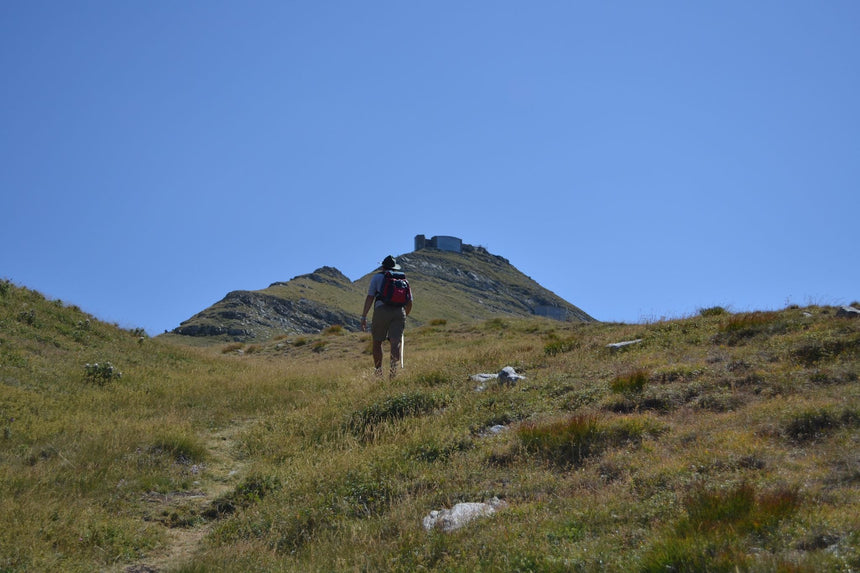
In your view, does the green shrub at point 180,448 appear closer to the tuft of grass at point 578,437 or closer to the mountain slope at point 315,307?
the tuft of grass at point 578,437

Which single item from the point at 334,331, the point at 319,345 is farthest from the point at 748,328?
the point at 334,331

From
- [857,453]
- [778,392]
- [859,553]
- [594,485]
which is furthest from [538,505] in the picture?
[778,392]

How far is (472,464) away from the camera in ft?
21.7

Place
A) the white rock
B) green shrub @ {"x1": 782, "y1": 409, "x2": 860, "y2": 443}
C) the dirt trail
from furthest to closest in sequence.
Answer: green shrub @ {"x1": 782, "y1": 409, "x2": 860, "y2": 443} < the dirt trail < the white rock

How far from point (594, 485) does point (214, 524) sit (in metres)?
3.85

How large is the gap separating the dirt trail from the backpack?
15.2ft

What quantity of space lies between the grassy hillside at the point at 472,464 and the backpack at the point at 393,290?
60.4 inches

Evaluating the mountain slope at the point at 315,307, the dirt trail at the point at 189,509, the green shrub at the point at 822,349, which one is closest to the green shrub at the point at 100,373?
the dirt trail at the point at 189,509

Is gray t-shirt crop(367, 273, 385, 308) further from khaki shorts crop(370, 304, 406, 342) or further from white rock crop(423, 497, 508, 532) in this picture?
white rock crop(423, 497, 508, 532)

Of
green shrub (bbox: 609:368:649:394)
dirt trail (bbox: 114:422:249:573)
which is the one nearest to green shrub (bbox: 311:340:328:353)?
dirt trail (bbox: 114:422:249:573)

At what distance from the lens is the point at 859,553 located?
11.8ft

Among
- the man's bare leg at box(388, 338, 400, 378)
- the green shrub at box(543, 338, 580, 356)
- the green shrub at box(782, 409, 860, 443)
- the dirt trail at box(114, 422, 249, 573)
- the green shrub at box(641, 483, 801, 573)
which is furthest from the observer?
the man's bare leg at box(388, 338, 400, 378)

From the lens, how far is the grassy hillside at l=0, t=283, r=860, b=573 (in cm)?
443

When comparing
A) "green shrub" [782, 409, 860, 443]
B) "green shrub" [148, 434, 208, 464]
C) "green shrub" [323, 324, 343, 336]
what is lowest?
"green shrub" [148, 434, 208, 464]
